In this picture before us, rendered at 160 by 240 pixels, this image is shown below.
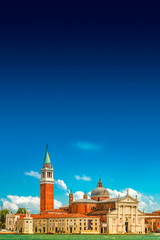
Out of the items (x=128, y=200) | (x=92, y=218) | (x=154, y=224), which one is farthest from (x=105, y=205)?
(x=154, y=224)

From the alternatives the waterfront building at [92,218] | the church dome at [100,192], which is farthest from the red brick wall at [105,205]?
the church dome at [100,192]

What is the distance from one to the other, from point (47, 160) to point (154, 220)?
38366 mm

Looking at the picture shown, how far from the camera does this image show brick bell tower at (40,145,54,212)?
14725cm

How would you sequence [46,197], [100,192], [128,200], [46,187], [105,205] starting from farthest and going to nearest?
[46,187] → [46,197] → [100,192] → [105,205] → [128,200]

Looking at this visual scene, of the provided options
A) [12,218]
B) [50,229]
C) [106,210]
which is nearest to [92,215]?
[106,210]

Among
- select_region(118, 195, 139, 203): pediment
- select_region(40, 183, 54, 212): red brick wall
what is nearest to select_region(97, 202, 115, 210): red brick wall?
select_region(118, 195, 139, 203): pediment

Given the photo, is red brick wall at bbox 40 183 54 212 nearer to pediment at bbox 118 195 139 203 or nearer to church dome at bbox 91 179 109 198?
church dome at bbox 91 179 109 198

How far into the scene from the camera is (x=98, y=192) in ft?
465

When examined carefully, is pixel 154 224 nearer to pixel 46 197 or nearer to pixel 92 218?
pixel 92 218

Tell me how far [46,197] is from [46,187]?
122 inches

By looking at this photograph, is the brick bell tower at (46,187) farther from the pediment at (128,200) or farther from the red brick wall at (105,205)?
the pediment at (128,200)

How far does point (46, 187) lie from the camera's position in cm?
14825

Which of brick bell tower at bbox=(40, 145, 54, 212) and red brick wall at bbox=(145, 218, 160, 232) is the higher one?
brick bell tower at bbox=(40, 145, 54, 212)

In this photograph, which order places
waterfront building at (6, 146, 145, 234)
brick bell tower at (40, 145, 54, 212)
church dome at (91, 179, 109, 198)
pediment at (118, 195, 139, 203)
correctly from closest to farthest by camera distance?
1. waterfront building at (6, 146, 145, 234)
2. pediment at (118, 195, 139, 203)
3. church dome at (91, 179, 109, 198)
4. brick bell tower at (40, 145, 54, 212)
